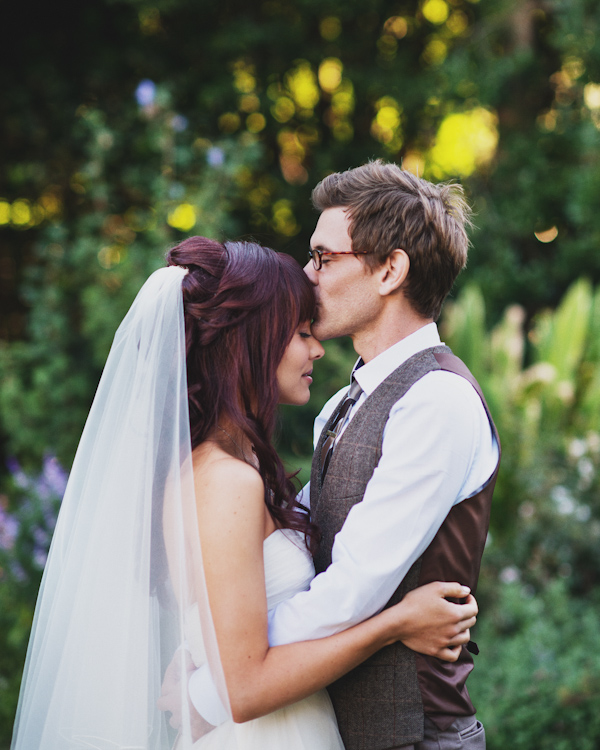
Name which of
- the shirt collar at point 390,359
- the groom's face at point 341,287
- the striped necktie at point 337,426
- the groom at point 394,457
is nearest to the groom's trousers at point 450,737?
the groom at point 394,457

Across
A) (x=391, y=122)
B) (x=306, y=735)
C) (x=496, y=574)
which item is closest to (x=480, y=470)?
(x=306, y=735)

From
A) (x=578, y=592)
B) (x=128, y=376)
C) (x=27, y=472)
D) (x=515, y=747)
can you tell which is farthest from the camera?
(x=27, y=472)

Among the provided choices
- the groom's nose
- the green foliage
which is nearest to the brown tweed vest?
the groom's nose

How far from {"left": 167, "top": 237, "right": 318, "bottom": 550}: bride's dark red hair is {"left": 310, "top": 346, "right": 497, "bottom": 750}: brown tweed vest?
7.0 inches

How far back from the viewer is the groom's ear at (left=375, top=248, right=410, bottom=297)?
205 centimetres

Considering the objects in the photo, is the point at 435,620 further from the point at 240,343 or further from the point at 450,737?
the point at 240,343

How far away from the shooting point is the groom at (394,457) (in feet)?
5.55

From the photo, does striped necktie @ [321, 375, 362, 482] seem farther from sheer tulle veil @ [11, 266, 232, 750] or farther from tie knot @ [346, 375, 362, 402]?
sheer tulle veil @ [11, 266, 232, 750]

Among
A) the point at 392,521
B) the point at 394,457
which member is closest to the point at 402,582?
the point at 392,521

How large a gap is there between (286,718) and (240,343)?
3.15ft

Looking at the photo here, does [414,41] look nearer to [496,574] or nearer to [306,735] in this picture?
[496,574]

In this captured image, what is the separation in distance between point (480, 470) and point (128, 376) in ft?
3.10

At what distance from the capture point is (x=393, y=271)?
207 cm

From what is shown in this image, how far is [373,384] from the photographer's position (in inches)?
80.1
